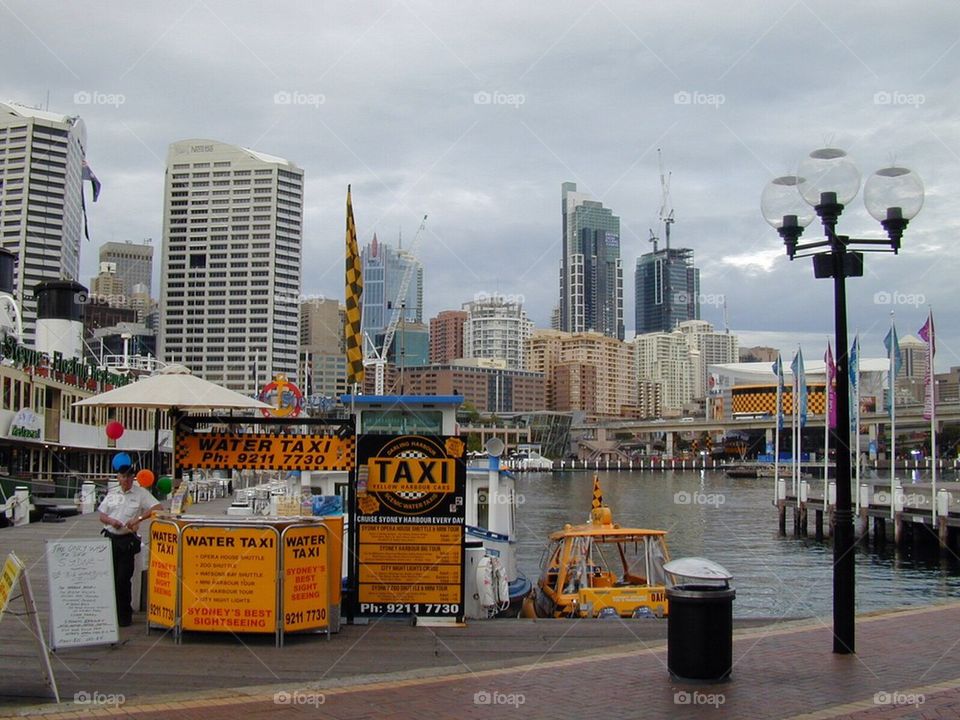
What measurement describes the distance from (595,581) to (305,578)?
912cm

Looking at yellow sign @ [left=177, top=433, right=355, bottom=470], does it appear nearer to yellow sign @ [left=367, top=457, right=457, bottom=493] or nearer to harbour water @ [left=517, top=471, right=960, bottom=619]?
yellow sign @ [left=367, top=457, right=457, bottom=493]

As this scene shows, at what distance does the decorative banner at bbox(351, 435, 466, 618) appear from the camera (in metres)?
12.2

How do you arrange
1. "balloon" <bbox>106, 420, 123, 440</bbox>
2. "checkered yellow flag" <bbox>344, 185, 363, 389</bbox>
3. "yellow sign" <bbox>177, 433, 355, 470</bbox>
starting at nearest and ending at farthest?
"yellow sign" <bbox>177, 433, 355, 470</bbox> < "checkered yellow flag" <bbox>344, 185, 363, 389</bbox> < "balloon" <bbox>106, 420, 123, 440</bbox>

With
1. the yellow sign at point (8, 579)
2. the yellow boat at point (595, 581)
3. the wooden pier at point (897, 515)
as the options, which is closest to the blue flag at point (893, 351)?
the wooden pier at point (897, 515)

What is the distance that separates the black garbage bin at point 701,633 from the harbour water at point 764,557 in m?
5.68

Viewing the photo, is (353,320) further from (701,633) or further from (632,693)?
(632,693)

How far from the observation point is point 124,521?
37.6ft

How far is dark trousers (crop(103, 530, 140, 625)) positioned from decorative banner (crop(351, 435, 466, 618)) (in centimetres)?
271

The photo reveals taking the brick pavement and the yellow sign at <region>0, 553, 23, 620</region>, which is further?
the yellow sign at <region>0, 553, 23, 620</region>

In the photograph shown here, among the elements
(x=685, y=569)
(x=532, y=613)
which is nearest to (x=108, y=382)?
(x=532, y=613)

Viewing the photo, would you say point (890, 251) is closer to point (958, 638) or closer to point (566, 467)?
point (958, 638)

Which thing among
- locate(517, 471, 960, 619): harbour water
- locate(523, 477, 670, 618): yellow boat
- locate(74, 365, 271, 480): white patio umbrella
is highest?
locate(74, 365, 271, 480): white patio umbrella

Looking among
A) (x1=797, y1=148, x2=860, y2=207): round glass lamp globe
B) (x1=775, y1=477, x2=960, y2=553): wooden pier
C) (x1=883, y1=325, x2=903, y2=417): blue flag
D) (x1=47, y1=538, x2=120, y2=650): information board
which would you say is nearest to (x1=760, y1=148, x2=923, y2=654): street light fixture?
(x1=797, y1=148, x2=860, y2=207): round glass lamp globe

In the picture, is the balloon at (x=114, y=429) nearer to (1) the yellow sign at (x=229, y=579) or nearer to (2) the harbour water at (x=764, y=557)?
(1) the yellow sign at (x=229, y=579)
